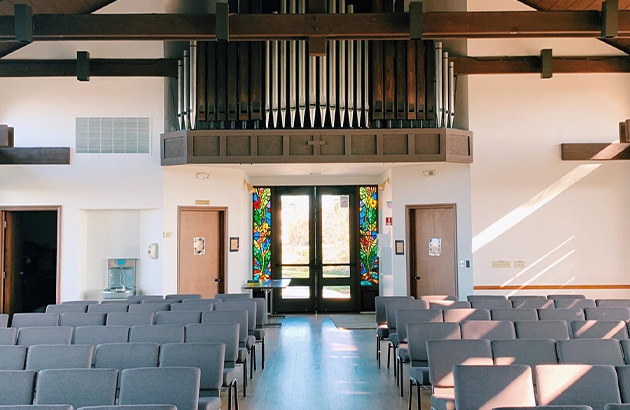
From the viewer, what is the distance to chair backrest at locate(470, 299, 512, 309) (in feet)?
25.0

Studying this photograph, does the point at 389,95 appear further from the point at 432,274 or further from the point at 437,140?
the point at 432,274

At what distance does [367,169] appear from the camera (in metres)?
11.2

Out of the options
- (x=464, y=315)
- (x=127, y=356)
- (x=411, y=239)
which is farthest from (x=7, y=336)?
(x=411, y=239)

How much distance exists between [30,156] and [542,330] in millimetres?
8780

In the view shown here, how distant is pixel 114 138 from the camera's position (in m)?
10.2

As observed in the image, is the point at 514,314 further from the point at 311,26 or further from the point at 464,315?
the point at 311,26

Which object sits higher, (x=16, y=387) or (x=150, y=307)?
(x=150, y=307)

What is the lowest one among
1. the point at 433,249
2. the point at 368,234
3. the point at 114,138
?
the point at 433,249

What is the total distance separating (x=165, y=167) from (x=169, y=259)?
5.51 feet

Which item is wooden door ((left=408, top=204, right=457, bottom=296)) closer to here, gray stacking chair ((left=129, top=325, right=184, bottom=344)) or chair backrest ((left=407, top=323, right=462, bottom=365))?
chair backrest ((left=407, top=323, right=462, bottom=365))

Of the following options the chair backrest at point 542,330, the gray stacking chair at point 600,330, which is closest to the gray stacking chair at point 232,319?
the chair backrest at point 542,330

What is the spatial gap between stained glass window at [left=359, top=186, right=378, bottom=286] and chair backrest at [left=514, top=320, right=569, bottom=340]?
717 centimetres

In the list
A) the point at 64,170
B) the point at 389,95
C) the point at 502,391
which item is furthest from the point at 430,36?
the point at 64,170

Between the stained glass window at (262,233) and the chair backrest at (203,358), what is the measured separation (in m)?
8.05
